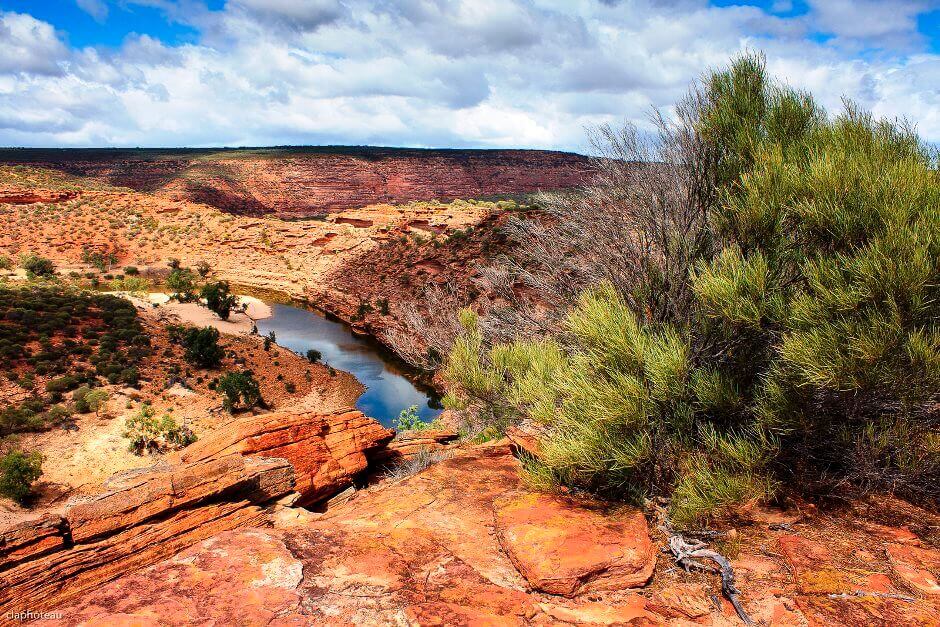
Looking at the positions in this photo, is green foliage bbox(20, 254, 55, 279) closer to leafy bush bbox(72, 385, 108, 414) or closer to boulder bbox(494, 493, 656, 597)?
leafy bush bbox(72, 385, 108, 414)

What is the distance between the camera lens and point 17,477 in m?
13.4

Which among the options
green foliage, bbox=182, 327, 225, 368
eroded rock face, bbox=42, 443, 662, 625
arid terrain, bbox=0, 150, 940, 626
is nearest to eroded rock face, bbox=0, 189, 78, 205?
green foliage, bbox=182, 327, 225, 368

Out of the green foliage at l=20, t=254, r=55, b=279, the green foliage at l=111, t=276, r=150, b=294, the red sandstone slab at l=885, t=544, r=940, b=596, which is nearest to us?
the red sandstone slab at l=885, t=544, r=940, b=596

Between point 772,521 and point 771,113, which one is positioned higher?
point 771,113

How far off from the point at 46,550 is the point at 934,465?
8.31 metres

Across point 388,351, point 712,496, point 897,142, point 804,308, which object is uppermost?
point 897,142

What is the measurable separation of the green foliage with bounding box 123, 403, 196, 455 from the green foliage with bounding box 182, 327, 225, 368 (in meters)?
5.68

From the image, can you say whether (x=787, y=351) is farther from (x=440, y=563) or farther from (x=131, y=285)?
(x=131, y=285)

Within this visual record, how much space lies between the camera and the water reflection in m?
24.3

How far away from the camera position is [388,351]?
33.7m

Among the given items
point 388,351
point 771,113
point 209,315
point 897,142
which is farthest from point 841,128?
point 209,315

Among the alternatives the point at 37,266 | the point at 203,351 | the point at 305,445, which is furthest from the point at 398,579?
the point at 37,266

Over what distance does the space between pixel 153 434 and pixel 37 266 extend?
31.4 meters

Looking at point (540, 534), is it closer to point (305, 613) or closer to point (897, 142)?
point (305, 613)
